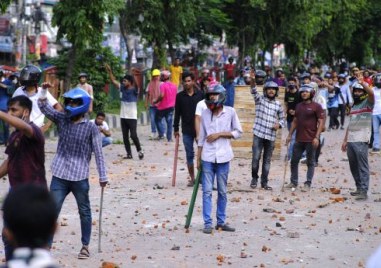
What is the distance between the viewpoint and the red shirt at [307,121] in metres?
15.1

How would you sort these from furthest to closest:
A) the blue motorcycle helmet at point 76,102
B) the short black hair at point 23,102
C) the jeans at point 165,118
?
the jeans at point 165,118, the blue motorcycle helmet at point 76,102, the short black hair at point 23,102

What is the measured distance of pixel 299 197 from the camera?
46.6 feet

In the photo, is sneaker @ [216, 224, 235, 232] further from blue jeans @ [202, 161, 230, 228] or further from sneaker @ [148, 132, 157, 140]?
sneaker @ [148, 132, 157, 140]

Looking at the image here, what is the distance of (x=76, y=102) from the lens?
8914 mm

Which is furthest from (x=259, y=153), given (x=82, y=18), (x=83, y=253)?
(x=82, y=18)

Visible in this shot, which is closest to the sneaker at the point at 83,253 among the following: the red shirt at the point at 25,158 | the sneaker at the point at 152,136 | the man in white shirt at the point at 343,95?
the red shirt at the point at 25,158

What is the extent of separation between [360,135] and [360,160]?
375 millimetres

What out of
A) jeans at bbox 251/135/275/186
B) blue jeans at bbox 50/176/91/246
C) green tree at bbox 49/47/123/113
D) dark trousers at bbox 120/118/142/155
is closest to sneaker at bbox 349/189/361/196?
jeans at bbox 251/135/275/186

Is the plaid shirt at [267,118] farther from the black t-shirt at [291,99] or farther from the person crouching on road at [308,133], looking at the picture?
the black t-shirt at [291,99]

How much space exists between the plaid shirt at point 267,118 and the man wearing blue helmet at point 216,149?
3.60 m

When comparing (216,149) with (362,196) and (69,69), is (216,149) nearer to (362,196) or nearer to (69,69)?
(362,196)

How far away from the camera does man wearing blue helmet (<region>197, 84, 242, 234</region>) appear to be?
1098cm

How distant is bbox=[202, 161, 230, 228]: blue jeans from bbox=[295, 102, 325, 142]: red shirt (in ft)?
14.0

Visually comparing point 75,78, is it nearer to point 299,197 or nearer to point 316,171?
point 316,171
